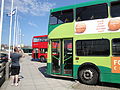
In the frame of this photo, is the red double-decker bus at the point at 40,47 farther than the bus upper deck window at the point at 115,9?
Yes

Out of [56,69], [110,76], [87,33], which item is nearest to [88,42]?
[87,33]

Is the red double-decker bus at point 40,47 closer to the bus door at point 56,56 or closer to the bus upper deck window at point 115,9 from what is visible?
the bus door at point 56,56

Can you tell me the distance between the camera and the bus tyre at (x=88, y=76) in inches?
268

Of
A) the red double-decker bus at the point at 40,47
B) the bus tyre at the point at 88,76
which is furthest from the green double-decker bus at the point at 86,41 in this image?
the red double-decker bus at the point at 40,47

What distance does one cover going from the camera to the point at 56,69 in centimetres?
821

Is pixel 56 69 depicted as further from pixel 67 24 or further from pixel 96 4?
pixel 96 4

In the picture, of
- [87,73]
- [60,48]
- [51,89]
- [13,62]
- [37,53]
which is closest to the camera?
[51,89]

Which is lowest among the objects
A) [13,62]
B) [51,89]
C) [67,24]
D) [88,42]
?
[51,89]

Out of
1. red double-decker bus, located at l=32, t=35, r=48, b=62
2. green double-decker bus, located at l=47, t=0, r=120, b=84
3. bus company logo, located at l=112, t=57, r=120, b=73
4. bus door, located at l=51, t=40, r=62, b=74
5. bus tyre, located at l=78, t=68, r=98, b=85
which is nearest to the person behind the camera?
bus company logo, located at l=112, t=57, r=120, b=73

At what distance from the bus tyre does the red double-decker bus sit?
1322 cm

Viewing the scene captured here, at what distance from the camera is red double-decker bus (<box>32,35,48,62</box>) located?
20.3 m

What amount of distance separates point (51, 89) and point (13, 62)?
2286 millimetres

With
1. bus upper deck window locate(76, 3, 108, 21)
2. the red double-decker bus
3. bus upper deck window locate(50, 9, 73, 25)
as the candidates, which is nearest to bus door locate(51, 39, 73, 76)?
bus upper deck window locate(50, 9, 73, 25)

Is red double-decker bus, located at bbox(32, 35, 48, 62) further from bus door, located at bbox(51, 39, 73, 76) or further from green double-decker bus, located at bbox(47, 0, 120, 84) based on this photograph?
green double-decker bus, located at bbox(47, 0, 120, 84)
